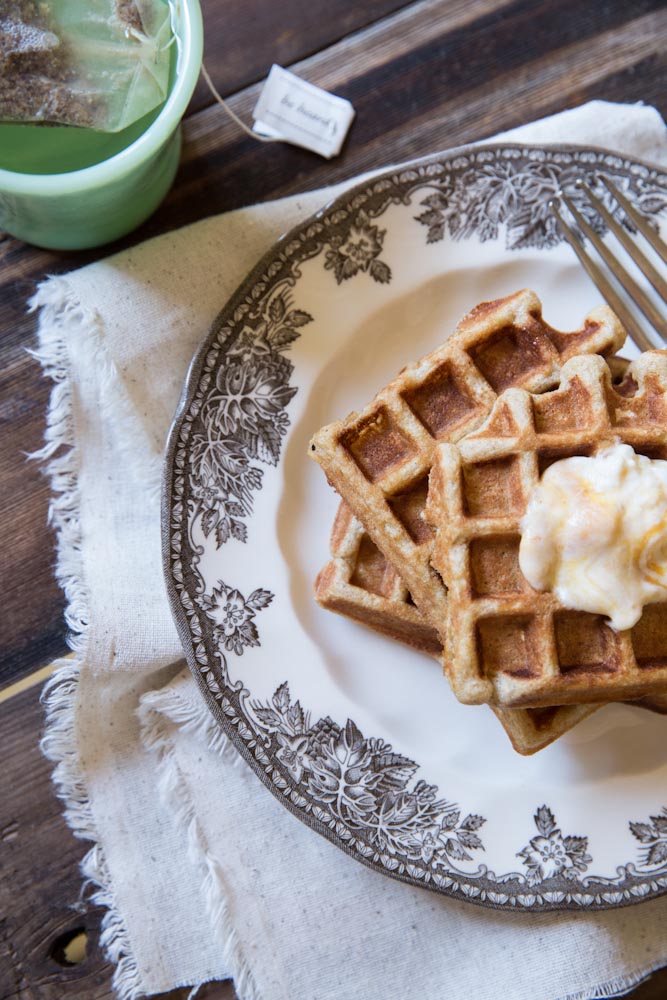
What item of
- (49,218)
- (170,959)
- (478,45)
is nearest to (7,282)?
(49,218)

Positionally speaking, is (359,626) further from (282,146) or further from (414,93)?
(414,93)

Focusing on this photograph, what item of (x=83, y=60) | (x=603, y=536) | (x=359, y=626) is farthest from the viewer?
(x=359, y=626)

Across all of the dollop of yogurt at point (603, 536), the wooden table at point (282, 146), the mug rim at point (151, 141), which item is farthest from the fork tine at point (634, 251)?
the mug rim at point (151, 141)

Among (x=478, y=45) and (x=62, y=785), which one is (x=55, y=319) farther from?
(x=478, y=45)

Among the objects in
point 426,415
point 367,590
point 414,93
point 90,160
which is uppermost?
point 90,160

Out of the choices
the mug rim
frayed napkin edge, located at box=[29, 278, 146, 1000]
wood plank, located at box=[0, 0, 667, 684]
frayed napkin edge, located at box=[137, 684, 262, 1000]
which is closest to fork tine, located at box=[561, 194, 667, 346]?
wood plank, located at box=[0, 0, 667, 684]

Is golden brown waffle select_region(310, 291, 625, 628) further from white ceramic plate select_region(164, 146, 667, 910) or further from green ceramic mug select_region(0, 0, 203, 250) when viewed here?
green ceramic mug select_region(0, 0, 203, 250)

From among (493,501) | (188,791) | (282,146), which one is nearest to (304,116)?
(282,146)

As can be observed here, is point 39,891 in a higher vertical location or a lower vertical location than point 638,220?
lower
